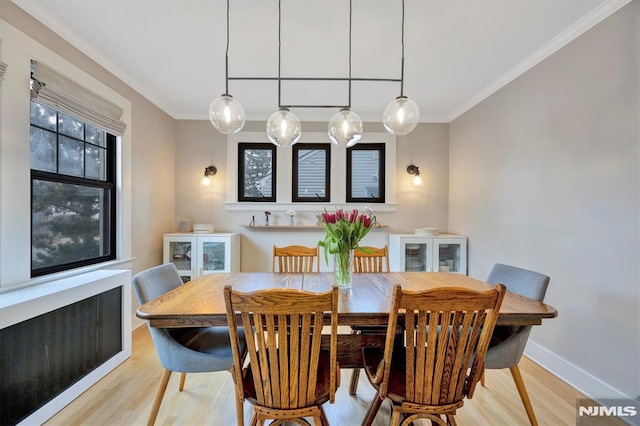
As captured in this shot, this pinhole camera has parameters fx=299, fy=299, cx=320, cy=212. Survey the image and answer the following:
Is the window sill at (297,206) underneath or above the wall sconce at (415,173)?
underneath

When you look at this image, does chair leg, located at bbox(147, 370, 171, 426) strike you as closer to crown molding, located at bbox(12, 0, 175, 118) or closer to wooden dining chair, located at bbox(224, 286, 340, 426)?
wooden dining chair, located at bbox(224, 286, 340, 426)

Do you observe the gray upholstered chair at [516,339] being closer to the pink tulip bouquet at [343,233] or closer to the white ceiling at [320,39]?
the pink tulip bouquet at [343,233]

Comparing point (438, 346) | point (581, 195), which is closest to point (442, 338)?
point (438, 346)

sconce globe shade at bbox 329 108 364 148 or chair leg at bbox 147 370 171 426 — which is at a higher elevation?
sconce globe shade at bbox 329 108 364 148

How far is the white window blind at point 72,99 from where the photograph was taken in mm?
1951

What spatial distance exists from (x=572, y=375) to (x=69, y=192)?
157 inches

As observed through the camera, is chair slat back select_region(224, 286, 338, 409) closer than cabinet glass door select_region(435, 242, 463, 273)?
Yes

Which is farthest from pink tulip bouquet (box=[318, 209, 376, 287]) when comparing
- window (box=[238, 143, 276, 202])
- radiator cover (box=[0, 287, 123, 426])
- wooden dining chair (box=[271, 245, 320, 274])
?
window (box=[238, 143, 276, 202])

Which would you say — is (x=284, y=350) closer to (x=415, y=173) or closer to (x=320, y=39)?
(x=320, y=39)

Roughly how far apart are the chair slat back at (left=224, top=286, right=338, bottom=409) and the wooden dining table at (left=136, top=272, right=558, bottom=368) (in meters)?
0.21

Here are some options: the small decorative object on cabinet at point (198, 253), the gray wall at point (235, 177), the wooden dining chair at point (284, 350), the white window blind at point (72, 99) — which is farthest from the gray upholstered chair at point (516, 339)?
the white window blind at point (72, 99)

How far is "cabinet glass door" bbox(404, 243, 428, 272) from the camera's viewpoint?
3617mm

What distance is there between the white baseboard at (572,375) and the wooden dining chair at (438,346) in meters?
1.32

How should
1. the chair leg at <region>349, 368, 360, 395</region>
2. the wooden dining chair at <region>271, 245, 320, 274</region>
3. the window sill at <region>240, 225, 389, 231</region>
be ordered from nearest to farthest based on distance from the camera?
1. the chair leg at <region>349, 368, 360, 395</region>
2. the wooden dining chair at <region>271, 245, 320, 274</region>
3. the window sill at <region>240, 225, 389, 231</region>
